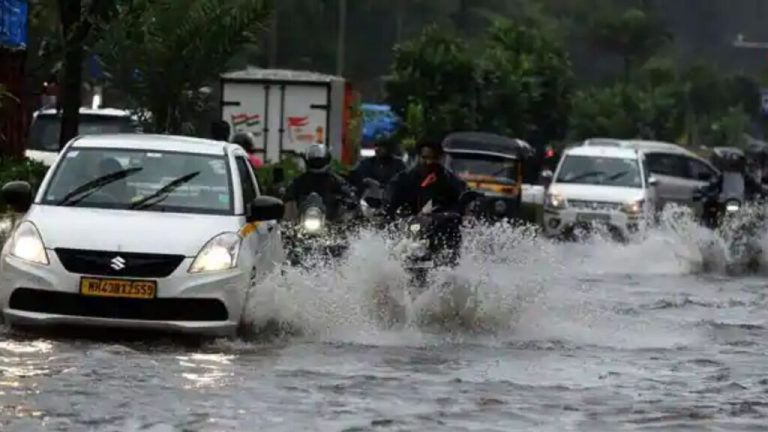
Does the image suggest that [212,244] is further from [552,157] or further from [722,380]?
[552,157]

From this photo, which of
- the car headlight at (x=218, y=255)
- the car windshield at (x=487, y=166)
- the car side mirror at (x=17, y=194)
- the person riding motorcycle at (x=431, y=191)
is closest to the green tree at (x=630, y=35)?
the car windshield at (x=487, y=166)

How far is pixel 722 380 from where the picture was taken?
14.1m

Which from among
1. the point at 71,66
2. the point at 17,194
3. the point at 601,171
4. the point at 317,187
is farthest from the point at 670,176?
the point at 17,194

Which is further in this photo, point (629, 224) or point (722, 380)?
point (629, 224)

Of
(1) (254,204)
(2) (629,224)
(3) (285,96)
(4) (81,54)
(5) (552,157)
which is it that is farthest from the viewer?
(5) (552,157)

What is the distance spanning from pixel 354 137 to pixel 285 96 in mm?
7814

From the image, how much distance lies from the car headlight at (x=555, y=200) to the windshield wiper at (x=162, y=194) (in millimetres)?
19806

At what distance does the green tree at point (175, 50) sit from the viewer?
27.6 metres

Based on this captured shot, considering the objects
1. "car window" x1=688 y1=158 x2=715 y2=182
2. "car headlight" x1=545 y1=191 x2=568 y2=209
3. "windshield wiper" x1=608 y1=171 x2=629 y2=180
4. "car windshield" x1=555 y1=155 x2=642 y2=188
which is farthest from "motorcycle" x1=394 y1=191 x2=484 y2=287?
"car window" x1=688 y1=158 x2=715 y2=182

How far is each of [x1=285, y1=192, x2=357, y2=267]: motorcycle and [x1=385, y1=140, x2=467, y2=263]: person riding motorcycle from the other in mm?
586

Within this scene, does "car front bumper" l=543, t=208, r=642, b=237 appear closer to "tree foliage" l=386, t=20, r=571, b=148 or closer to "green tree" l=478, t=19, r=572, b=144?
"tree foliage" l=386, t=20, r=571, b=148

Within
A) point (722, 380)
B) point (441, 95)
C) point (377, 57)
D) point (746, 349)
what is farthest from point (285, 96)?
point (377, 57)

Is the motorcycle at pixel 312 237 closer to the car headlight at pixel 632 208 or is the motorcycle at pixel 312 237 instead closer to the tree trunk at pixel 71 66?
the tree trunk at pixel 71 66

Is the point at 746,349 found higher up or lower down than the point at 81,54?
lower down
